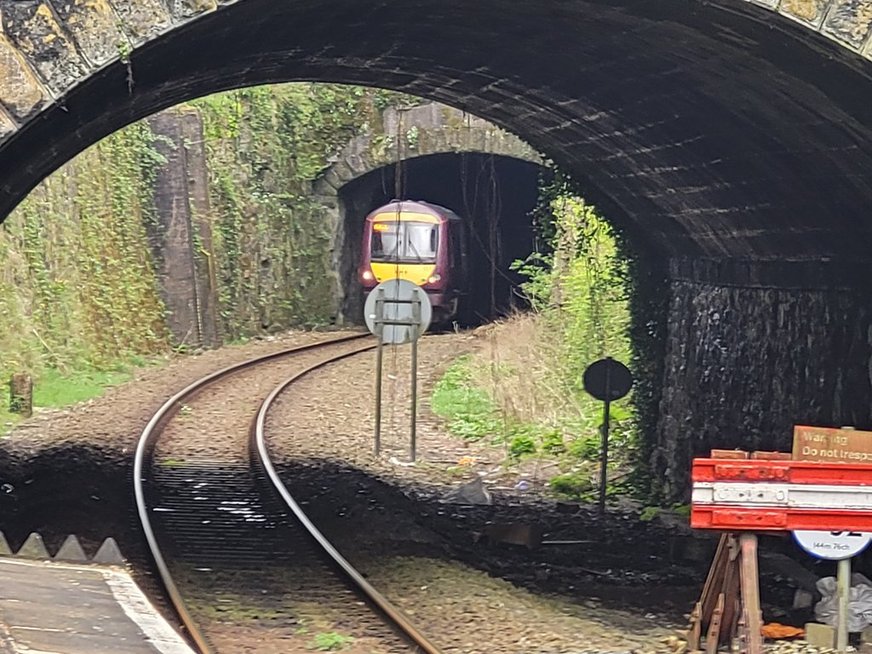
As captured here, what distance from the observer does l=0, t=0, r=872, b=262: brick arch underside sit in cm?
740

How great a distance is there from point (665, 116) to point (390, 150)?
17.2 metres

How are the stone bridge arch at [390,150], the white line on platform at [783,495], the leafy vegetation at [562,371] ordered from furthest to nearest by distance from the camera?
the stone bridge arch at [390,150]
the leafy vegetation at [562,371]
the white line on platform at [783,495]

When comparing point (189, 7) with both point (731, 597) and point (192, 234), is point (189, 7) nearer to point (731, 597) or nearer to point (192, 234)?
point (731, 597)

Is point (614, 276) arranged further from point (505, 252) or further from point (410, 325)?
point (505, 252)

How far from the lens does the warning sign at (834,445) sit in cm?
708

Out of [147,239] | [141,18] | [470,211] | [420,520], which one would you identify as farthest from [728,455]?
[470,211]

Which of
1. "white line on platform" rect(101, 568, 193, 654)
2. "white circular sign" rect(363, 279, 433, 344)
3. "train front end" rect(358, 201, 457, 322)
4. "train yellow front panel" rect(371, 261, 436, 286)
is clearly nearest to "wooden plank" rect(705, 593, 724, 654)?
"white line on platform" rect(101, 568, 193, 654)

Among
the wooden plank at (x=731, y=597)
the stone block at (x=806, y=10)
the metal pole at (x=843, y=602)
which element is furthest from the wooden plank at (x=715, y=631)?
the stone block at (x=806, y=10)

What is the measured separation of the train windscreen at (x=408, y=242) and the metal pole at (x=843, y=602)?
67.2ft

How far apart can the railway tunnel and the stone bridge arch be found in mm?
11528

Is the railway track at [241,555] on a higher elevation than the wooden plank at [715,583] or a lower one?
lower

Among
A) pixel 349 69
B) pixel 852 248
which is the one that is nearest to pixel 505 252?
pixel 349 69

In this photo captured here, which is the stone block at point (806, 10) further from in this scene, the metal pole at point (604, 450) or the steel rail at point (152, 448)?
the metal pole at point (604, 450)

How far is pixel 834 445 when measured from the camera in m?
7.09
